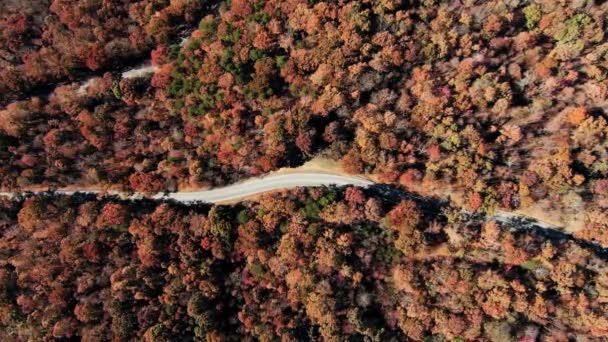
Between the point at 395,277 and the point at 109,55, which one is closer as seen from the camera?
the point at 395,277

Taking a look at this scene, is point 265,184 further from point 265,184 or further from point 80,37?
point 80,37

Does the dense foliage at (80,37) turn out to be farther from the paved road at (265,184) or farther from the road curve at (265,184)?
the road curve at (265,184)

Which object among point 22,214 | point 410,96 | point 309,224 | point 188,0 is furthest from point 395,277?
A: point 22,214

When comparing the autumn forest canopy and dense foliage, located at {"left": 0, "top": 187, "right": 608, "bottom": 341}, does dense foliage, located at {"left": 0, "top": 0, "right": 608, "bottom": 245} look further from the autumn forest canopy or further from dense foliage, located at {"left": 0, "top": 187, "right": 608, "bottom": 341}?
dense foliage, located at {"left": 0, "top": 187, "right": 608, "bottom": 341}

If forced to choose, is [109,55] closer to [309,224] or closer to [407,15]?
[309,224]

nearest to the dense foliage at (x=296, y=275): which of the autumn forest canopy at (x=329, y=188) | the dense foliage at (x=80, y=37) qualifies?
the autumn forest canopy at (x=329, y=188)

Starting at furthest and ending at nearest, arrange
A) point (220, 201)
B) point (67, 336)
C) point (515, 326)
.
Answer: point (220, 201)
point (67, 336)
point (515, 326)
